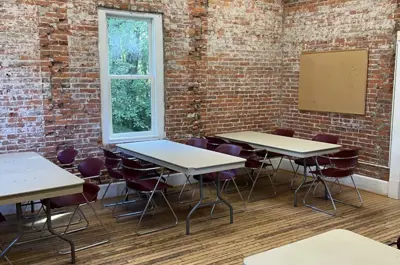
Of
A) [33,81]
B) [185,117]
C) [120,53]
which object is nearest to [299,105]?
[185,117]

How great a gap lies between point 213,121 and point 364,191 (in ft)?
9.22

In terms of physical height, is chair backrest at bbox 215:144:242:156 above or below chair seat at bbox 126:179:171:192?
above

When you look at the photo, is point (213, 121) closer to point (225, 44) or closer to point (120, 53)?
point (225, 44)

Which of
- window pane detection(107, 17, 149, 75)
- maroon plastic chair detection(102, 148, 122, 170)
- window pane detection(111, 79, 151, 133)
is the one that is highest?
window pane detection(107, 17, 149, 75)

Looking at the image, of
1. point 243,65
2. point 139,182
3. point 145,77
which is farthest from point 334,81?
point 139,182

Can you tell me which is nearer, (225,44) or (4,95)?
(4,95)

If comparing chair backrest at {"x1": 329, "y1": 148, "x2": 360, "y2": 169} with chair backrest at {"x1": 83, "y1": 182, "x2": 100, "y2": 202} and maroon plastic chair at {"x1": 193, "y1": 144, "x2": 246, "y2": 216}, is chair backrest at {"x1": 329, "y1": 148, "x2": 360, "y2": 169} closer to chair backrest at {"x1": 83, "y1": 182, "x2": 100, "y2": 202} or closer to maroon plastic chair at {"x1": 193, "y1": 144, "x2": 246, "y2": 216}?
maroon plastic chair at {"x1": 193, "y1": 144, "x2": 246, "y2": 216}

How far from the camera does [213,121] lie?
289 inches

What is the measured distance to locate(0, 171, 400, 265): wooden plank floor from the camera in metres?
4.17

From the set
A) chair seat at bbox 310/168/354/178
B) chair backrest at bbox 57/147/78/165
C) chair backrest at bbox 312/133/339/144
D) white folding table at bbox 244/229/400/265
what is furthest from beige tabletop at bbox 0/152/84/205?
chair backrest at bbox 312/133/339/144

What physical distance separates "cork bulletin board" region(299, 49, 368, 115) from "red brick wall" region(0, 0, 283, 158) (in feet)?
2.42

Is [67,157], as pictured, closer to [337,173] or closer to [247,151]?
[247,151]

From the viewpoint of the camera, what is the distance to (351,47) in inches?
266

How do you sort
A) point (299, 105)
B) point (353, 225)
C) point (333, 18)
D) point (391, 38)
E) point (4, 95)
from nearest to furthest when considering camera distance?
point (353, 225) → point (4, 95) → point (391, 38) → point (333, 18) → point (299, 105)
